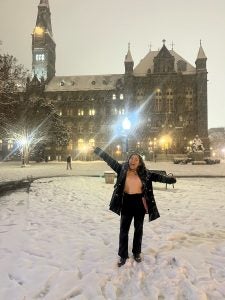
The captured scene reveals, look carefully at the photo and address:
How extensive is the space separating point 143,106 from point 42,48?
31.7m

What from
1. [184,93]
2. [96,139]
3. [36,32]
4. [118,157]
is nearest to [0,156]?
[96,139]

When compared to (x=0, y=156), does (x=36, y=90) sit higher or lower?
higher

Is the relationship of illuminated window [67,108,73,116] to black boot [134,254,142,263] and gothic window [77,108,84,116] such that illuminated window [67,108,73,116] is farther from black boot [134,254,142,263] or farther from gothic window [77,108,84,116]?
black boot [134,254,142,263]

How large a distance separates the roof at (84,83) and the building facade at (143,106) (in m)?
0.24

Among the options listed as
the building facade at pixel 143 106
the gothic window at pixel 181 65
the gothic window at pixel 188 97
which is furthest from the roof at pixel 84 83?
the gothic window at pixel 188 97

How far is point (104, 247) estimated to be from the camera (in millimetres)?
6277

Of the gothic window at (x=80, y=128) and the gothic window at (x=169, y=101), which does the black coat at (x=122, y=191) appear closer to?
the gothic window at (x=169, y=101)

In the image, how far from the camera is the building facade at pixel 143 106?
62219 mm

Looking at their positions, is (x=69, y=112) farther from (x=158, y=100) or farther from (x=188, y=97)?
(x=188, y=97)

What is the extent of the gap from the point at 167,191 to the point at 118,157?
47777 mm

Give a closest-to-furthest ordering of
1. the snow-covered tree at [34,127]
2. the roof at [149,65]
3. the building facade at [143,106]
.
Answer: the snow-covered tree at [34,127], the building facade at [143,106], the roof at [149,65]

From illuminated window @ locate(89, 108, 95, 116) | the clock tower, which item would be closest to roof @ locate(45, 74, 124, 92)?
the clock tower

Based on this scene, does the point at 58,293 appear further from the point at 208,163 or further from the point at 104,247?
the point at 208,163

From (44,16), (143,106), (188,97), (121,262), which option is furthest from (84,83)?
(121,262)
